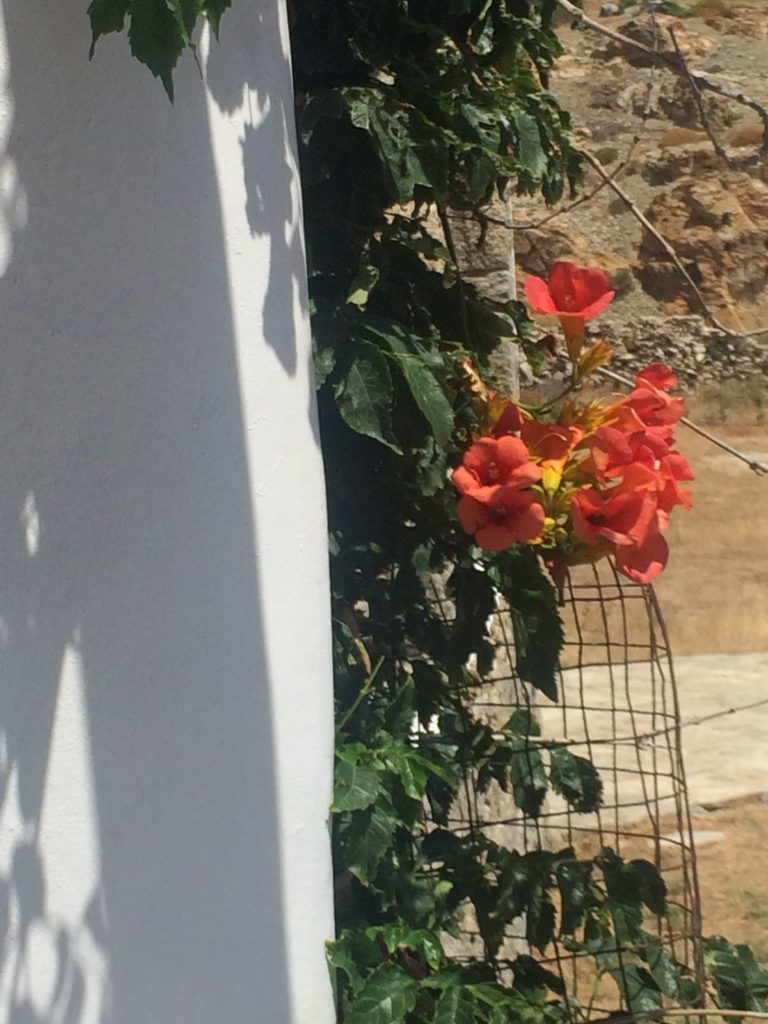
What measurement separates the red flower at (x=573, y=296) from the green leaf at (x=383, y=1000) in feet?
2.81

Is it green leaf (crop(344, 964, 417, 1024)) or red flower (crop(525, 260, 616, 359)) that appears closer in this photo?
green leaf (crop(344, 964, 417, 1024))

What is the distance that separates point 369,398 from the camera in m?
1.63

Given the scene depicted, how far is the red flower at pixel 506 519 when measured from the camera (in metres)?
1.56

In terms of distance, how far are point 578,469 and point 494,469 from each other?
0.40 ft

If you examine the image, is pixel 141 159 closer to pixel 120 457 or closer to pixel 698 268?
pixel 120 457

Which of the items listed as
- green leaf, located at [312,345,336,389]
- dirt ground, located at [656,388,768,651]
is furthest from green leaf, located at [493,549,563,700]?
dirt ground, located at [656,388,768,651]

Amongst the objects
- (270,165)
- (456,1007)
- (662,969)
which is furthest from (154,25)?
(662,969)

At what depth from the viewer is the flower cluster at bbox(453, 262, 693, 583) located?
1561 mm

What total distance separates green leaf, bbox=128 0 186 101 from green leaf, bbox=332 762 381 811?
883 mm

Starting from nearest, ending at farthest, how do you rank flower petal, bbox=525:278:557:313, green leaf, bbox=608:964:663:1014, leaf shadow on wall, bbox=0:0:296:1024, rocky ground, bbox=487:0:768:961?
leaf shadow on wall, bbox=0:0:296:1024
flower petal, bbox=525:278:557:313
green leaf, bbox=608:964:663:1014
rocky ground, bbox=487:0:768:961

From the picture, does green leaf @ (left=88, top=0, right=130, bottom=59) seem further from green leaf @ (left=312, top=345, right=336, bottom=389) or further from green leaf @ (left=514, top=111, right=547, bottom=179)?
green leaf @ (left=514, top=111, right=547, bottom=179)

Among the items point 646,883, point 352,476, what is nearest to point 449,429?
point 352,476

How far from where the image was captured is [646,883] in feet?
5.97

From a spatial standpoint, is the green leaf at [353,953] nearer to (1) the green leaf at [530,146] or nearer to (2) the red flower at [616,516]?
(2) the red flower at [616,516]
